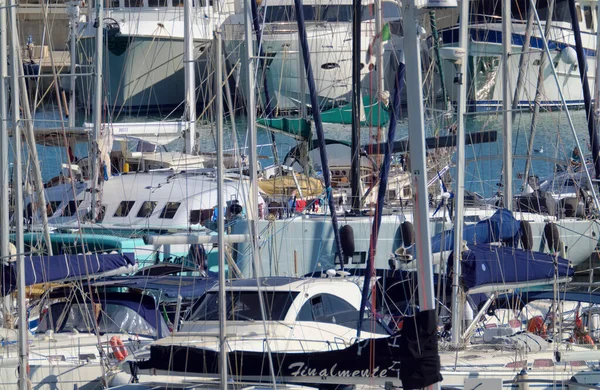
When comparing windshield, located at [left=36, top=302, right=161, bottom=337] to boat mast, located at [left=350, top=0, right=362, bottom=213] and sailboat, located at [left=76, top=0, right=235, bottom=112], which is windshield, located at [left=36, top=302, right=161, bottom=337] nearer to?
boat mast, located at [left=350, top=0, right=362, bottom=213]

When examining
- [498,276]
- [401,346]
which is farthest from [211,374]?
[498,276]

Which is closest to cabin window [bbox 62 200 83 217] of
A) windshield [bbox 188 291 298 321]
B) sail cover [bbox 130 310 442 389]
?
windshield [bbox 188 291 298 321]

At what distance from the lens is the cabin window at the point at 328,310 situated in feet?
46.0

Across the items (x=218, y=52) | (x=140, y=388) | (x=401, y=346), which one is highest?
(x=218, y=52)

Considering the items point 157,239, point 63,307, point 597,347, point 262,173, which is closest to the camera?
point 597,347

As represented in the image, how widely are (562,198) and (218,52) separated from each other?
1330 centimetres

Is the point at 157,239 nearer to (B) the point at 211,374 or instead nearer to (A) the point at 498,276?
(B) the point at 211,374

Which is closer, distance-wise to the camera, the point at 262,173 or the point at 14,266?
the point at 14,266

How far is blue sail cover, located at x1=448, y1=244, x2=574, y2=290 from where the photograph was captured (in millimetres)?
14578

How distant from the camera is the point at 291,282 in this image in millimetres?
14484

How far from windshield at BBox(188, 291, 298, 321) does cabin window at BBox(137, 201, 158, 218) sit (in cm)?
977

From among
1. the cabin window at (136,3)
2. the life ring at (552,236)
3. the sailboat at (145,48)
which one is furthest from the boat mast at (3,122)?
the cabin window at (136,3)

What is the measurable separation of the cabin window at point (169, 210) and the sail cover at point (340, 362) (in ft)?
35.7

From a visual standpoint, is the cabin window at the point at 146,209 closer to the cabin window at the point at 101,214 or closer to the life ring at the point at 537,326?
the cabin window at the point at 101,214
